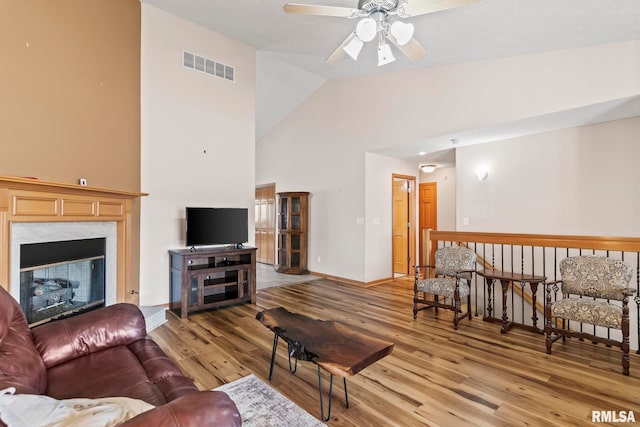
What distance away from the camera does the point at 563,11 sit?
113 inches

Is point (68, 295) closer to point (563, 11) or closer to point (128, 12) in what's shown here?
point (128, 12)

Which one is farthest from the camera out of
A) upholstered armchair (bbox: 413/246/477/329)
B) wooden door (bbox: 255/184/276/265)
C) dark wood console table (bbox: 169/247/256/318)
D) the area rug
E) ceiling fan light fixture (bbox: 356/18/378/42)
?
wooden door (bbox: 255/184/276/265)

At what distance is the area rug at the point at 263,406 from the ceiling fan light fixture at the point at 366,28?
108 inches

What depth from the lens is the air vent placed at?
444 centimetres

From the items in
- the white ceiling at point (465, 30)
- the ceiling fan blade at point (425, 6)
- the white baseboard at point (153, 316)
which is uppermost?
the white ceiling at point (465, 30)

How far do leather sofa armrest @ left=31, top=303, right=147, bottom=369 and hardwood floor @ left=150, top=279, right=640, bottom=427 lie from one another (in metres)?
0.71

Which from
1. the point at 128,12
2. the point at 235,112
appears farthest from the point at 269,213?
the point at 128,12

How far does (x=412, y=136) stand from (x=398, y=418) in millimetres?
4056

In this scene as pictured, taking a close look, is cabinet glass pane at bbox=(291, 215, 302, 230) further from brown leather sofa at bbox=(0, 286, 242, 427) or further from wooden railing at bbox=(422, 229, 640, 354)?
brown leather sofa at bbox=(0, 286, 242, 427)

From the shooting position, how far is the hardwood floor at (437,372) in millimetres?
2082

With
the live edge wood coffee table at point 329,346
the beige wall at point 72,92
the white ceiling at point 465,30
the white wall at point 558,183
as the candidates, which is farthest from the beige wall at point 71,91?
the white wall at point 558,183

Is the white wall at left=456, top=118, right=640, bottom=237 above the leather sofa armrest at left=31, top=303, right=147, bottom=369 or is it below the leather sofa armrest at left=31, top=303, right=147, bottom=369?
above

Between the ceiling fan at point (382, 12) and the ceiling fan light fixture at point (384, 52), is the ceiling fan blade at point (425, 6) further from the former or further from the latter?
the ceiling fan light fixture at point (384, 52)

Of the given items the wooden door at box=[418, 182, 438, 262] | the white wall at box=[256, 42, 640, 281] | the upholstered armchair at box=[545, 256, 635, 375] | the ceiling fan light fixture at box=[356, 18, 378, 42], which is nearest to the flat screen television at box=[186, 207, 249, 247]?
the white wall at box=[256, 42, 640, 281]
